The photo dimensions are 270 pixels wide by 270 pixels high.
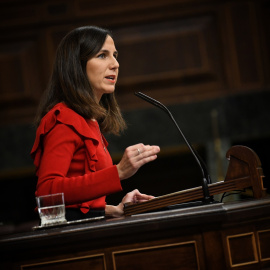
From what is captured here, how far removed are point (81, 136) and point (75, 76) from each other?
11.0 inches

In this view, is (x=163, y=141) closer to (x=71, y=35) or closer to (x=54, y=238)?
(x=71, y=35)

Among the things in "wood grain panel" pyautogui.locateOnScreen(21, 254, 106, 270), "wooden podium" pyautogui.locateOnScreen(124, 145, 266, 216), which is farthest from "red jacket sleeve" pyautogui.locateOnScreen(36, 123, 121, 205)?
"wood grain panel" pyautogui.locateOnScreen(21, 254, 106, 270)

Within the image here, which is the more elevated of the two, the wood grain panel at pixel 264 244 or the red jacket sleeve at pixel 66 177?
the red jacket sleeve at pixel 66 177

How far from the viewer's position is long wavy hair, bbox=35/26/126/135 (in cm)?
192

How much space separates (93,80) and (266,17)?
2.21 meters

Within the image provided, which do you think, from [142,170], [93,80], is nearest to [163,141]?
[142,170]

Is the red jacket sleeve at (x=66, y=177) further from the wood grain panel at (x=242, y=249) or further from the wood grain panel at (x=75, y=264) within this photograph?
the wood grain panel at (x=242, y=249)

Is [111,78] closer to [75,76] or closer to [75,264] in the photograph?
[75,76]

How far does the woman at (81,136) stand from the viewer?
1.63 m

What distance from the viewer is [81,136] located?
5.86 feet

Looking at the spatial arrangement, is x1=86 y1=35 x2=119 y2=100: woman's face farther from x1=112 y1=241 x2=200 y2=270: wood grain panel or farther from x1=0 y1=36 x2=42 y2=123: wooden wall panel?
x1=0 y1=36 x2=42 y2=123: wooden wall panel

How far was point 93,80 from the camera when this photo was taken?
2014 millimetres

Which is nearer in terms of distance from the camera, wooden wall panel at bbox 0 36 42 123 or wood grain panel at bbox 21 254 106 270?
wood grain panel at bbox 21 254 106 270

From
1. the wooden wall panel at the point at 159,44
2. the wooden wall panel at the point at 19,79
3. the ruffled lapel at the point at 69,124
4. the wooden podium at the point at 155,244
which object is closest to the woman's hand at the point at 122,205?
the ruffled lapel at the point at 69,124
